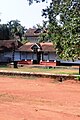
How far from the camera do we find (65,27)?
28.1 m

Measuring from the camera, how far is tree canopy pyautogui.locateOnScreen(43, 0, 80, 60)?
88.0 feet

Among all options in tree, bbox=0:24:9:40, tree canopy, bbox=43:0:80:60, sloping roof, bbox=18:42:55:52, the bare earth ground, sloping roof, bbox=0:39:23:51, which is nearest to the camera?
the bare earth ground

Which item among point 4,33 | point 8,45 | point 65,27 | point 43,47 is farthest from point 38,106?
point 4,33

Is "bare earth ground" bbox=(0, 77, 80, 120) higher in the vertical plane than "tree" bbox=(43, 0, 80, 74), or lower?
lower

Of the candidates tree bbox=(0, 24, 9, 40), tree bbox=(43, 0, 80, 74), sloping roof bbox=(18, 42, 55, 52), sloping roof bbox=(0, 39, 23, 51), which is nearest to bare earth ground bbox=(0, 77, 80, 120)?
tree bbox=(43, 0, 80, 74)

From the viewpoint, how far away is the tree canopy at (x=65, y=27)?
88.0ft

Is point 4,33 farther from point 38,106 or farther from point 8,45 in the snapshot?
point 38,106

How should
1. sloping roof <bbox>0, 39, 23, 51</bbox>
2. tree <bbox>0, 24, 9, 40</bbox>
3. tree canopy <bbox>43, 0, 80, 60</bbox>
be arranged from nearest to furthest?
tree canopy <bbox>43, 0, 80, 60</bbox>, sloping roof <bbox>0, 39, 23, 51</bbox>, tree <bbox>0, 24, 9, 40</bbox>

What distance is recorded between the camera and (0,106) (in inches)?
545

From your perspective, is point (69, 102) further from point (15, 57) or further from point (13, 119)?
point (15, 57)

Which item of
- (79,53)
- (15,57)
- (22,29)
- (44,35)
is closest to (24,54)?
(15,57)

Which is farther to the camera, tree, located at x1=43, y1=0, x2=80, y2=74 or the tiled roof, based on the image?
the tiled roof

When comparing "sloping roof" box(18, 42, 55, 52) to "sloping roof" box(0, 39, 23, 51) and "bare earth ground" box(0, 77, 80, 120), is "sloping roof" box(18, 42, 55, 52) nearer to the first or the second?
"sloping roof" box(0, 39, 23, 51)

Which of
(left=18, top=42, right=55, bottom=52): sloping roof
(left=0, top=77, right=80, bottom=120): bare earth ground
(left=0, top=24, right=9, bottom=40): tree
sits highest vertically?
(left=0, top=24, right=9, bottom=40): tree
